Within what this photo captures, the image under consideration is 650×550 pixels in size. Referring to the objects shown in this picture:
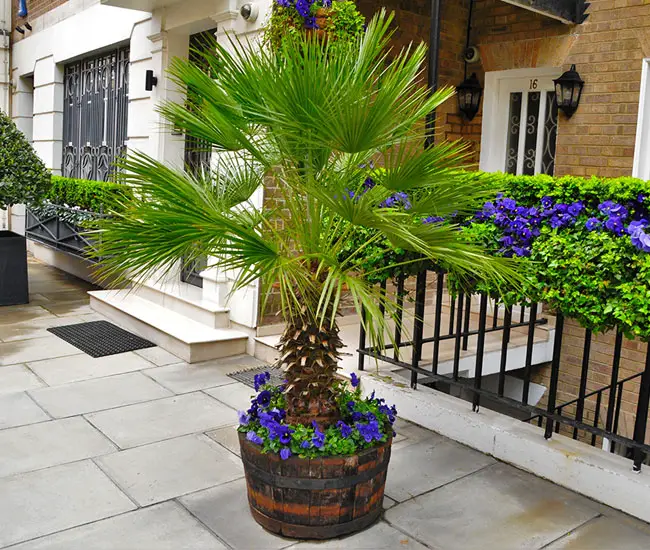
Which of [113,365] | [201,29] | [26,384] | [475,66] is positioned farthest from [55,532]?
[475,66]

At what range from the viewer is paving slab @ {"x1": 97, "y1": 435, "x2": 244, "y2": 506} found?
364 cm

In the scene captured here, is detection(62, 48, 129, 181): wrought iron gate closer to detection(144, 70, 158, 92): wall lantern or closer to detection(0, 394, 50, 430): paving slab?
detection(144, 70, 158, 92): wall lantern

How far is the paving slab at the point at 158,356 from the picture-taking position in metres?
5.94

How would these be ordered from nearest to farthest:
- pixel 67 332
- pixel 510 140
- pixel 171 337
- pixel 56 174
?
pixel 171 337 < pixel 67 332 < pixel 510 140 < pixel 56 174

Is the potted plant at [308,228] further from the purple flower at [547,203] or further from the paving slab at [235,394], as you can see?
the paving slab at [235,394]

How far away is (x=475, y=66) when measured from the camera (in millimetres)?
7762

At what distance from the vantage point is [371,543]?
10.5 feet

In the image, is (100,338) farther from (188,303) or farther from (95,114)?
(95,114)

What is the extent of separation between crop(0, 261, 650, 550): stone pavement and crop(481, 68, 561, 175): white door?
3.79 metres

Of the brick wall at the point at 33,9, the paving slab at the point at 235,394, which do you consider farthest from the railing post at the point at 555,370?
the brick wall at the point at 33,9

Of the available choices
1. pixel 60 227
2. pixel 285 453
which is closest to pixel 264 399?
pixel 285 453

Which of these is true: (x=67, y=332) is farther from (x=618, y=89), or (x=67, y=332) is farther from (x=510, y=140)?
(x=618, y=89)

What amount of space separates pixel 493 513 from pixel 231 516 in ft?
4.24

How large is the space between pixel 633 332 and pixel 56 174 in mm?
9422
